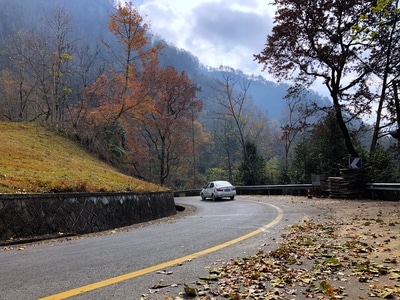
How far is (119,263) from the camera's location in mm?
5793

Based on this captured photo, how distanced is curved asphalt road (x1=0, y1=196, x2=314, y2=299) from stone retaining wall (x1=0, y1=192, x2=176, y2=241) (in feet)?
6.71

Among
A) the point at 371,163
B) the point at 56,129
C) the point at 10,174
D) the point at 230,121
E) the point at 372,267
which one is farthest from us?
the point at 230,121

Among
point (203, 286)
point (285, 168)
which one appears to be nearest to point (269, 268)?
point (203, 286)

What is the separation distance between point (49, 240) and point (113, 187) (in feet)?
17.2

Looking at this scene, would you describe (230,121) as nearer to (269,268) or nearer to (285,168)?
(285,168)

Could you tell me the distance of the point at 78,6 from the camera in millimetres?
121375

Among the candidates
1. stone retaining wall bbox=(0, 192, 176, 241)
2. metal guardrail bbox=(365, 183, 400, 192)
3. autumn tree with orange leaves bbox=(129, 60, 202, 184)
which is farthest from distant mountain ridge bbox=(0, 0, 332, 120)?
stone retaining wall bbox=(0, 192, 176, 241)

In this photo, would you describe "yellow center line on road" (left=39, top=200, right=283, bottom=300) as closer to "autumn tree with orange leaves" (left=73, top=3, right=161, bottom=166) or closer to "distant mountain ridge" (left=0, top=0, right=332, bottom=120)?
"autumn tree with orange leaves" (left=73, top=3, right=161, bottom=166)

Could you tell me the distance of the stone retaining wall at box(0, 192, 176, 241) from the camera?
924 cm

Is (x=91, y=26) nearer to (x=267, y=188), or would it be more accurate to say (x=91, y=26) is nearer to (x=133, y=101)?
(x=133, y=101)

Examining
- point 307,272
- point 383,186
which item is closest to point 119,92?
point 383,186

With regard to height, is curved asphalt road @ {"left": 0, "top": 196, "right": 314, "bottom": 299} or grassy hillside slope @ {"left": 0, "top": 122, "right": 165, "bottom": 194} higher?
grassy hillside slope @ {"left": 0, "top": 122, "right": 165, "bottom": 194}

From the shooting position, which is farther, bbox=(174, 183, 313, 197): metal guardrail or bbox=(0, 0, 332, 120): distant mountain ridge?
bbox=(0, 0, 332, 120): distant mountain ridge

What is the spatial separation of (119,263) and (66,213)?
565cm
